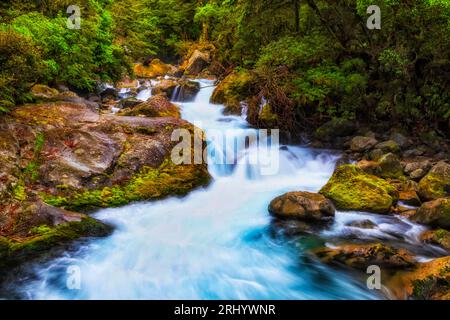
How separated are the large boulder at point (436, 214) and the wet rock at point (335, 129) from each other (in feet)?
14.8

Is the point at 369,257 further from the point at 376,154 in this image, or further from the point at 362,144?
the point at 362,144

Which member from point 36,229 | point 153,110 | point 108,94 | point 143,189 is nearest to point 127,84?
point 108,94

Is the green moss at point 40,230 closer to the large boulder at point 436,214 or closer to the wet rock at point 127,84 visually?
the large boulder at point 436,214

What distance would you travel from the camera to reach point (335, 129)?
34.7 ft

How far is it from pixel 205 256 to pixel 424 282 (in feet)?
9.92

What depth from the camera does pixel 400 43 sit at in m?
9.73

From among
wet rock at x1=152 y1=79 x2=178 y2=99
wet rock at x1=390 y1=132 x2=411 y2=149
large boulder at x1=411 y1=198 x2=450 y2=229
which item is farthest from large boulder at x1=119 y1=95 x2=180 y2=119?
large boulder at x1=411 y1=198 x2=450 y2=229

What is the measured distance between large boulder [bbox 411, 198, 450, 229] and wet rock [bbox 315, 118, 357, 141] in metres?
4.51

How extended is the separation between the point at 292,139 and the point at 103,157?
19.5 ft

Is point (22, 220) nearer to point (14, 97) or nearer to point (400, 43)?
point (14, 97)

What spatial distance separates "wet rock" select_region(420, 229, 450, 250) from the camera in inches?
219

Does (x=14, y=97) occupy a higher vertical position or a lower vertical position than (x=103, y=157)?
higher

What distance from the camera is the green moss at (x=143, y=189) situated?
6262 millimetres
